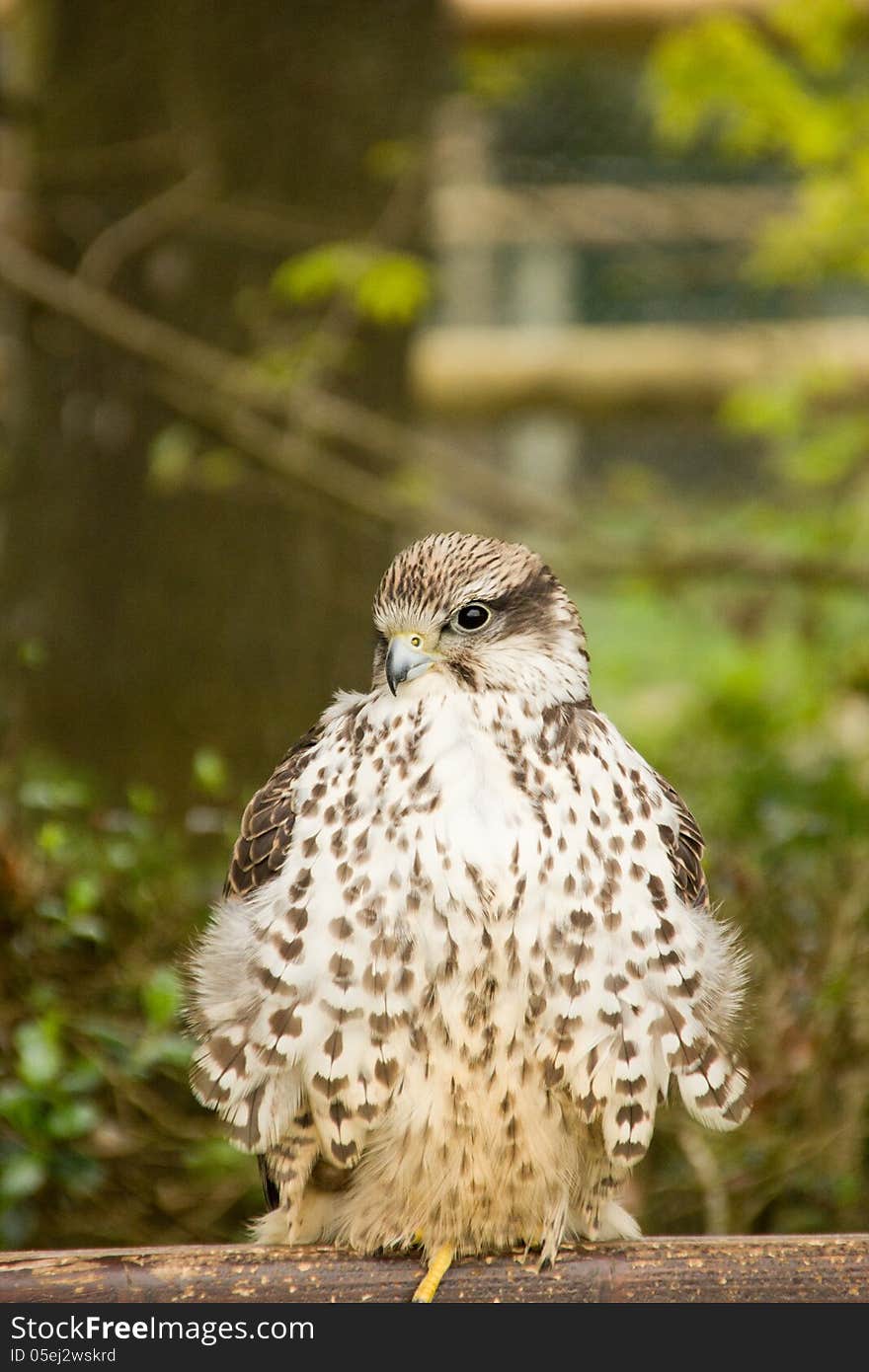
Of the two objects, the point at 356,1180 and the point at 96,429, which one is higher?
the point at 96,429

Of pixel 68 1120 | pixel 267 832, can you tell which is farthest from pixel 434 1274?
pixel 68 1120

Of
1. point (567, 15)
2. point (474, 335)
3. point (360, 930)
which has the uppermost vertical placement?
point (474, 335)

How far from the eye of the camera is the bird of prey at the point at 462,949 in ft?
6.87

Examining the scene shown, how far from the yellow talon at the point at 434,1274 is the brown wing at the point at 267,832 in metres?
0.59

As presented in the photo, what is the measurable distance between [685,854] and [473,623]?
481 mm

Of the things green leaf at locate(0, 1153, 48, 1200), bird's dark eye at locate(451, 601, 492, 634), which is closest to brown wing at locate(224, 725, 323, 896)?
bird's dark eye at locate(451, 601, 492, 634)

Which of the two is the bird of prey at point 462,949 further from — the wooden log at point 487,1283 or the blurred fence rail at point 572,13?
the blurred fence rail at point 572,13

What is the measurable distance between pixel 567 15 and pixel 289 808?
3157 millimetres

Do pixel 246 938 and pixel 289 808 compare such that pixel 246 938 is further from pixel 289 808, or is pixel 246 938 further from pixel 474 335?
pixel 474 335

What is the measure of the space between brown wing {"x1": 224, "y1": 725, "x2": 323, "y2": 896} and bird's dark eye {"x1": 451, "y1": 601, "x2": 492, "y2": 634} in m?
0.30

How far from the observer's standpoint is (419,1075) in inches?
85.0

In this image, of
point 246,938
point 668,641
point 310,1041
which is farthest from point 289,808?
point 668,641

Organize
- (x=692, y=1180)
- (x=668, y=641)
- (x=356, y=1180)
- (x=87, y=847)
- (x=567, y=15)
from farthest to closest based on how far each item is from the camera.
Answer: (x=668, y=641)
(x=567, y=15)
(x=692, y=1180)
(x=87, y=847)
(x=356, y=1180)
